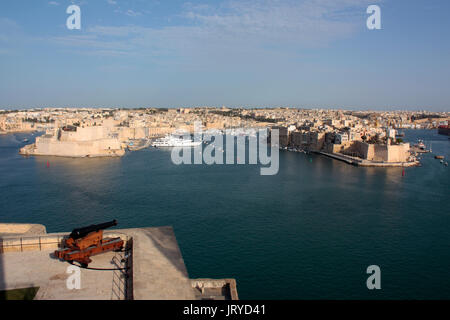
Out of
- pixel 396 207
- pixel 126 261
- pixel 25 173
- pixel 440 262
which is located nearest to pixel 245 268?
pixel 126 261

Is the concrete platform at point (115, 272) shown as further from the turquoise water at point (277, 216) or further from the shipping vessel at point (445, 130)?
the shipping vessel at point (445, 130)

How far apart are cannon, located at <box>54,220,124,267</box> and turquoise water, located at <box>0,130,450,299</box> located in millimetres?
1618

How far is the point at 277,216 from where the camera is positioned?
309 inches

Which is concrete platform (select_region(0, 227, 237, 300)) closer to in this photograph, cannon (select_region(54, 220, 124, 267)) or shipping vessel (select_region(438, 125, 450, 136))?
cannon (select_region(54, 220, 124, 267))

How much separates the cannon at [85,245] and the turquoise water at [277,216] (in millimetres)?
1618

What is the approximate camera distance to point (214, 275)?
16.2ft

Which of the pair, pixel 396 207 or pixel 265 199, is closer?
pixel 396 207

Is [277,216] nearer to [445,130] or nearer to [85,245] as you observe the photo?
[85,245]

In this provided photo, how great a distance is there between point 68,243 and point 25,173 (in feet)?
35.5

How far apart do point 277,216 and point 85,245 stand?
16.3 feet

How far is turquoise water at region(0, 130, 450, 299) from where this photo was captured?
5.02 meters

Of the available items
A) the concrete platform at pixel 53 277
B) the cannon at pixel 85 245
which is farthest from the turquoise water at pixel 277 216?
the concrete platform at pixel 53 277

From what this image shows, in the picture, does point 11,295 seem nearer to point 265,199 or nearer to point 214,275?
point 214,275
